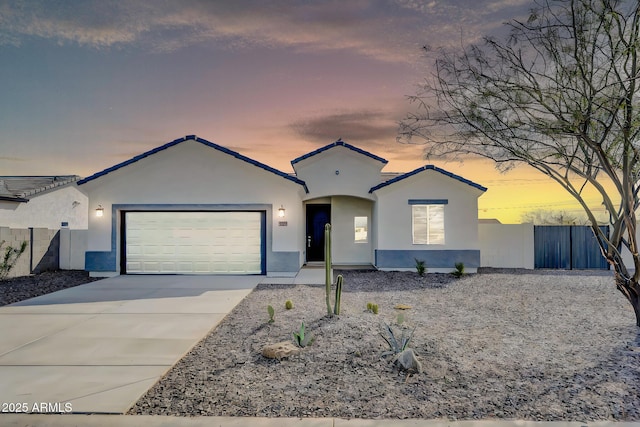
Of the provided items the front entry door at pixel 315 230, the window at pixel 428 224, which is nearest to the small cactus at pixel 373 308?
the window at pixel 428 224

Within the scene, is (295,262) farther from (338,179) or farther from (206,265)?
(338,179)

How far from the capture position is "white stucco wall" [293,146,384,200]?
635 inches

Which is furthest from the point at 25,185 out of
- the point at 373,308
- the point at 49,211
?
the point at 373,308

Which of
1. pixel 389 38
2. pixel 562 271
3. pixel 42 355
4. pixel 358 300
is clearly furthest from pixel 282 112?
pixel 562 271

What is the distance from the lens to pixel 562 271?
15508mm

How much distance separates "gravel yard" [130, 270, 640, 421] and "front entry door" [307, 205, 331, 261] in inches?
322

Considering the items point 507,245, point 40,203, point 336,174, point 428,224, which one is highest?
point 336,174

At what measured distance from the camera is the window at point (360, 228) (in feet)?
Answer: 56.5

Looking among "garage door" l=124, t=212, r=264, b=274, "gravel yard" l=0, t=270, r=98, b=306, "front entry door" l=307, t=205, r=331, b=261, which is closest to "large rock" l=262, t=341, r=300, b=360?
"gravel yard" l=0, t=270, r=98, b=306

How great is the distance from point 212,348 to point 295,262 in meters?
7.56

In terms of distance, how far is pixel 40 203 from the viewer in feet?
66.0

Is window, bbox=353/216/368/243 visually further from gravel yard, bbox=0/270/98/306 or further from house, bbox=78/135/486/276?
gravel yard, bbox=0/270/98/306

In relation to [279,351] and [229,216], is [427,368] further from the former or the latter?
[229,216]

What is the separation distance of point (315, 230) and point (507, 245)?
7.87m
